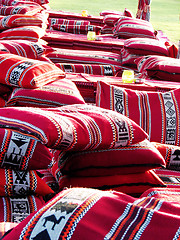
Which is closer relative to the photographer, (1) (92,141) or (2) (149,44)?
(1) (92,141)

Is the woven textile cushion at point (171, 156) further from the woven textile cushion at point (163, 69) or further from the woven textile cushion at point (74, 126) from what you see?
the woven textile cushion at point (163, 69)

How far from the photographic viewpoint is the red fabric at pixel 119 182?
52.1 inches

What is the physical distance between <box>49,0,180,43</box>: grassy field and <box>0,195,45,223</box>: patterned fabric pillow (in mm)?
6998

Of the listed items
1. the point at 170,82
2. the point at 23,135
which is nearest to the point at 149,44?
the point at 170,82

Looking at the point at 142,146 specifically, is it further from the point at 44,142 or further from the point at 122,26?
the point at 122,26

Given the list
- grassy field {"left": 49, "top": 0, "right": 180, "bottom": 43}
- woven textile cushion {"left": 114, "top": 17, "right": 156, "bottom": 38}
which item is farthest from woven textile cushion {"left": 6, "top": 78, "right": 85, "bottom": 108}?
grassy field {"left": 49, "top": 0, "right": 180, "bottom": 43}

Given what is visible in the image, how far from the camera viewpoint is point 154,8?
40.0 ft

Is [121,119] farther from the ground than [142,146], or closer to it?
farther from the ground

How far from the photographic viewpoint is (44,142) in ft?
3.73

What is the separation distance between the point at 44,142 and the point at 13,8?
3.86 metres

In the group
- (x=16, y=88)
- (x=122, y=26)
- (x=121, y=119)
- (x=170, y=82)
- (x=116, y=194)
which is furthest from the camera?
(x=122, y=26)

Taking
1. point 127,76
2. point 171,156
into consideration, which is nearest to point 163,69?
point 127,76

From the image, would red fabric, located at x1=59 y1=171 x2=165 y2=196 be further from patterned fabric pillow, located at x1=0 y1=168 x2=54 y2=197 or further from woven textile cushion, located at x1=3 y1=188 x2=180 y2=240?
woven textile cushion, located at x1=3 y1=188 x2=180 y2=240

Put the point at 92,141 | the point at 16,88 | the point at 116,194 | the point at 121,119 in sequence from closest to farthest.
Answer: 1. the point at 116,194
2. the point at 92,141
3. the point at 121,119
4. the point at 16,88
